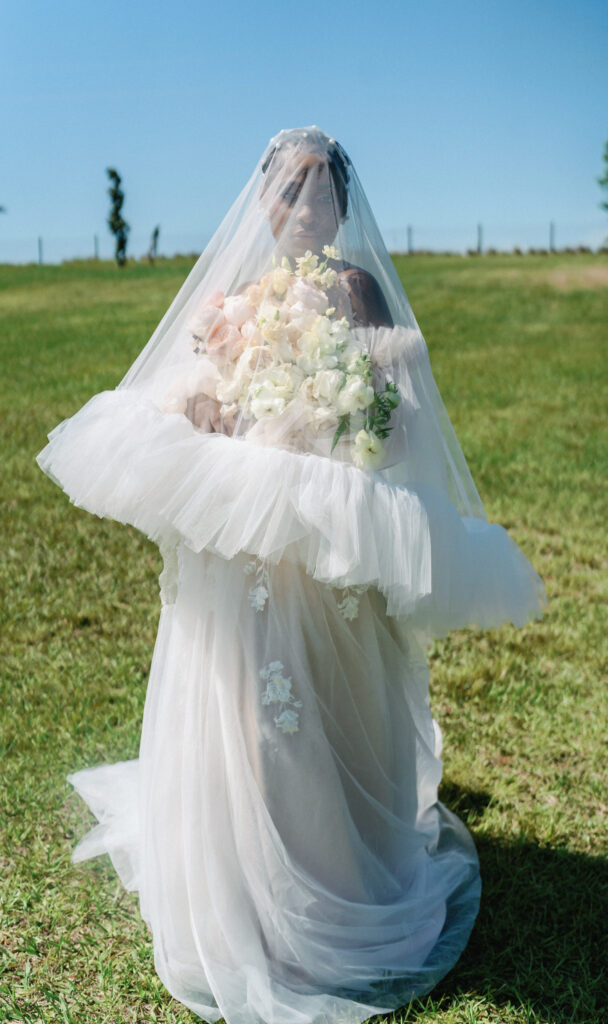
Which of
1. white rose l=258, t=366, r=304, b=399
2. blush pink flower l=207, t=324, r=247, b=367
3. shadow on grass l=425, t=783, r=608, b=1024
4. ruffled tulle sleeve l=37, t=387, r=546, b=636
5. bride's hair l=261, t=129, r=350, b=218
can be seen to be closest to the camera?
ruffled tulle sleeve l=37, t=387, r=546, b=636

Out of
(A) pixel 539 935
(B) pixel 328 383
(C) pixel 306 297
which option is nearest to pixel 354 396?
(B) pixel 328 383

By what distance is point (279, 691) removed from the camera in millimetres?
2771

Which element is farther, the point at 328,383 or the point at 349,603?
the point at 349,603

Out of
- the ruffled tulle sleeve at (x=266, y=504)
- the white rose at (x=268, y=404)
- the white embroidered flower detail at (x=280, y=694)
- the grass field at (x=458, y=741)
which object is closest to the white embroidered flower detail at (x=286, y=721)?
the white embroidered flower detail at (x=280, y=694)

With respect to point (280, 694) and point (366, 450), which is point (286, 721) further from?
point (366, 450)

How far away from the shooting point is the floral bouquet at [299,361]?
261cm

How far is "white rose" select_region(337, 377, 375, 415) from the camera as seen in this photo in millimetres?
2596

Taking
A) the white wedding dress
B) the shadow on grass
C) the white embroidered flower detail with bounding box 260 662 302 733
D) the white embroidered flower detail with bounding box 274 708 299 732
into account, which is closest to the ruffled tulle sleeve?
the white wedding dress

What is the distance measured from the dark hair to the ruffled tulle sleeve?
85 cm

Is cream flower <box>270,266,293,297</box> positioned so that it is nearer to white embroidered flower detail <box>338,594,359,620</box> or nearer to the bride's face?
the bride's face

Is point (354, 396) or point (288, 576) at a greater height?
point (354, 396)

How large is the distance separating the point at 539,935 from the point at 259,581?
1789 mm

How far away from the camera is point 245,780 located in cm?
278

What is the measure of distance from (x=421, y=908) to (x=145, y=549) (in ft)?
15.6
